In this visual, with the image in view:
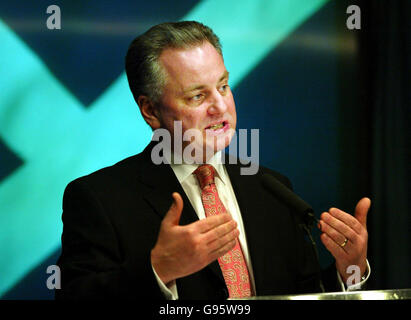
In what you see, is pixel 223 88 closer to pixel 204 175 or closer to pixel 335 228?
pixel 204 175

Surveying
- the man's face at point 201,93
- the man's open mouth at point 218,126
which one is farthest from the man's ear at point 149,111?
the man's open mouth at point 218,126

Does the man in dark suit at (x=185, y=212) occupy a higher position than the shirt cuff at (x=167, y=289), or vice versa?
the man in dark suit at (x=185, y=212)

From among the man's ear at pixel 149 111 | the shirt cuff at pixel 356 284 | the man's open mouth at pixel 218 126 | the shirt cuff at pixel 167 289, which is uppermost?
the man's ear at pixel 149 111

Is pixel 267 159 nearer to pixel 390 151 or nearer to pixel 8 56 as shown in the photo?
pixel 390 151

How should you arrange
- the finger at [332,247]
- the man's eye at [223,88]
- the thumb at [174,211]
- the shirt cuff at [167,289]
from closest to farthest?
the thumb at [174,211] < the shirt cuff at [167,289] < the finger at [332,247] < the man's eye at [223,88]

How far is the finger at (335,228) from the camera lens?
5.16 ft

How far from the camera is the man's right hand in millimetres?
1397

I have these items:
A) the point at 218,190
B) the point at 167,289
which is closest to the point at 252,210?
the point at 218,190

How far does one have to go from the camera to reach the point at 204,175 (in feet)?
6.21

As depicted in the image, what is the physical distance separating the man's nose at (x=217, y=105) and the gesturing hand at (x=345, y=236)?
0.55 m

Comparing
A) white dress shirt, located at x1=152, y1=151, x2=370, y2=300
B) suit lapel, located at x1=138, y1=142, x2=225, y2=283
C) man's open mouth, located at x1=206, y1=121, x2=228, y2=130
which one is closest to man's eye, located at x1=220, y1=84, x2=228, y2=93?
man's open mouth, located at x1=206, y1=121, x2=228, y2=130

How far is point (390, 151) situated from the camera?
110 inches

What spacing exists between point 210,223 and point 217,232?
0.03m

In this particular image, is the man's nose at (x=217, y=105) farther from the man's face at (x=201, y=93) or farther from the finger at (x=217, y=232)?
the finger at (x=217, y=232)
